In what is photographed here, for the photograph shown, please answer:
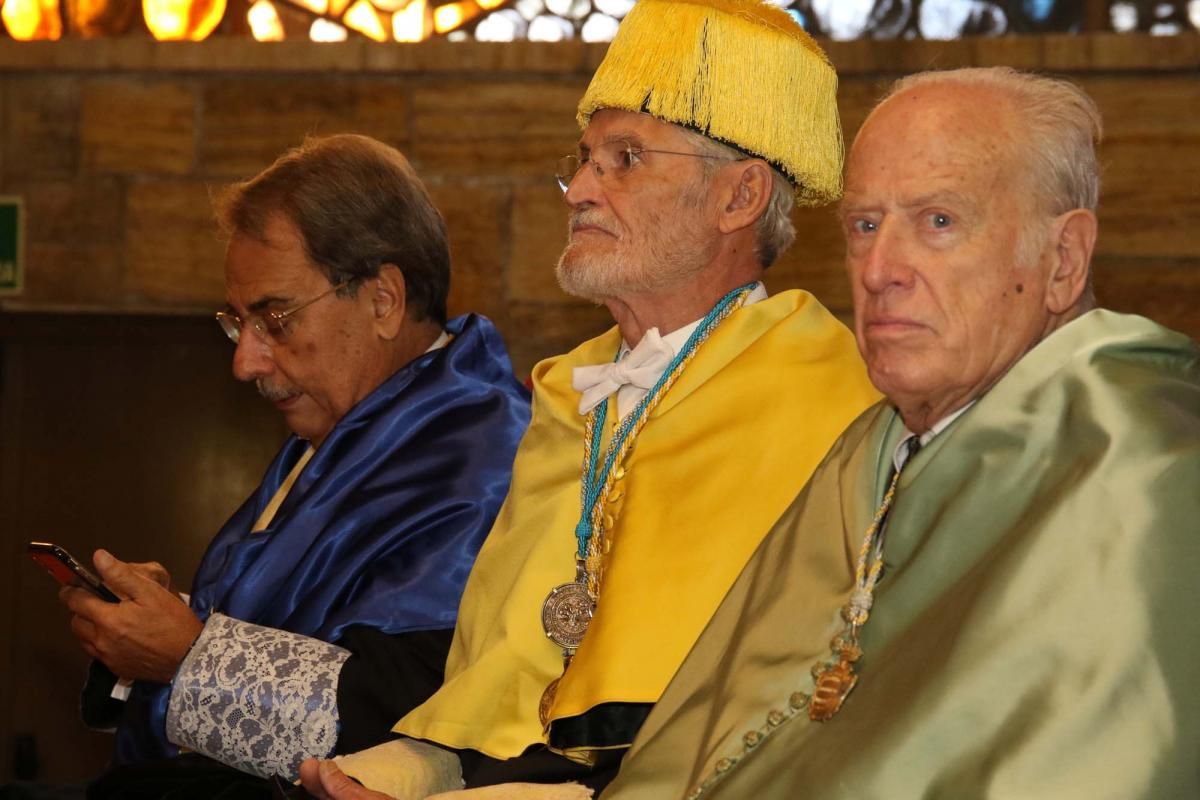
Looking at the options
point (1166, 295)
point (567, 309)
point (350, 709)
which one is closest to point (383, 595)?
point (350, 709)

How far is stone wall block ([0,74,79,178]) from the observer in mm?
6824

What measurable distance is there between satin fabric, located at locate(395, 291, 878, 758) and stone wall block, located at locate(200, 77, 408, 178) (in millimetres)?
3372

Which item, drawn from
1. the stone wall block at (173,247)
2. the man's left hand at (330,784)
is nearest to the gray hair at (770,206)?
the man's left hand at (330,784)

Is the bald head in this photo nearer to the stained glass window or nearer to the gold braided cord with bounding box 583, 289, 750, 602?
the gold braided cord with bounding box 583, 289, 750, 602

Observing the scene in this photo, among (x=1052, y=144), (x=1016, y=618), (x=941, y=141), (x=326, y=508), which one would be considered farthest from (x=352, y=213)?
(x=1016, y=618)

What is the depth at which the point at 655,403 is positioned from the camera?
3.32m

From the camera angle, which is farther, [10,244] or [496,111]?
[10,244]

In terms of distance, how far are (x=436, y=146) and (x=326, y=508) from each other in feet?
9.27

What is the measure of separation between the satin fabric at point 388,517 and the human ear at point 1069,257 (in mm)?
1745

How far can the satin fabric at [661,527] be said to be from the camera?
3027 mm

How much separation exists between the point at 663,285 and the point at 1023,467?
129 centimetres

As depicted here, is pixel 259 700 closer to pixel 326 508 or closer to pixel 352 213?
pixel 326 508

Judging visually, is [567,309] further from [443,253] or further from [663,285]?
[663,285]

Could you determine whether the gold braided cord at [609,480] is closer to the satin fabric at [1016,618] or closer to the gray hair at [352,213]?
the satin fabric at [1016,618]
